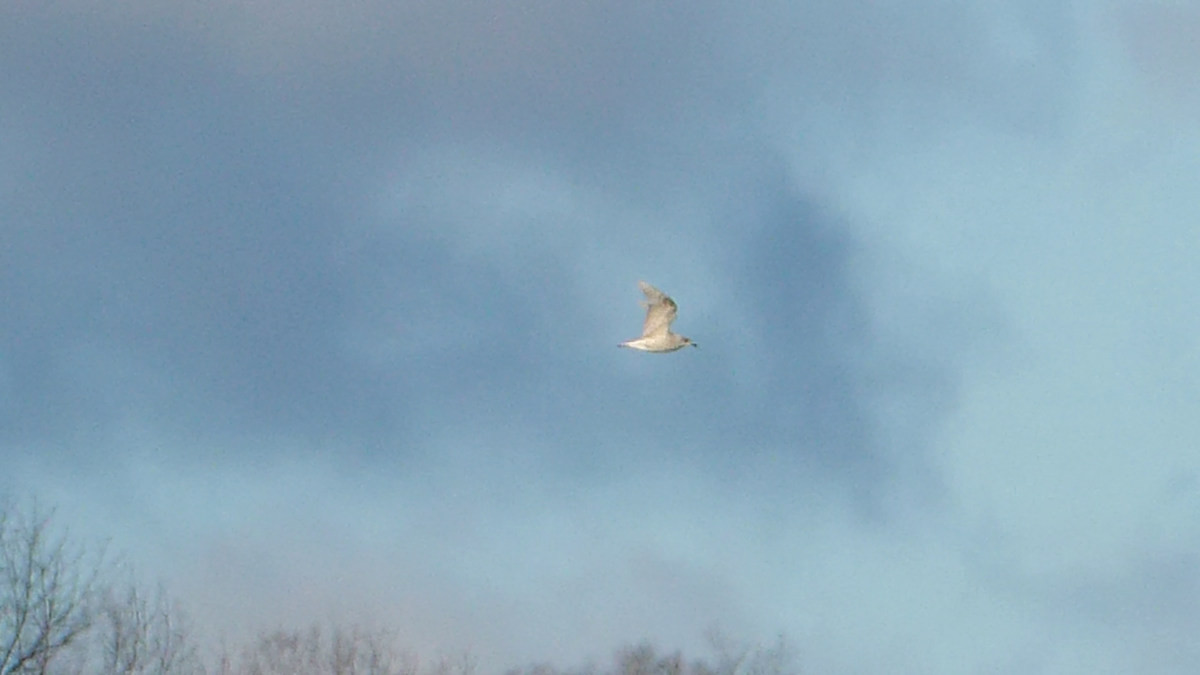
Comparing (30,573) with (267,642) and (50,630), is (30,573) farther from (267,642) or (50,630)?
(267,642)

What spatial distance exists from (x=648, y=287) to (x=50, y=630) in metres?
16.7

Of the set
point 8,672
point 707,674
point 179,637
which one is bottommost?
point 8,672

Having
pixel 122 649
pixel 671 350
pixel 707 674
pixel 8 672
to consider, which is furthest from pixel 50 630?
pixel 707 674

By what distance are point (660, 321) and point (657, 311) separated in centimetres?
19

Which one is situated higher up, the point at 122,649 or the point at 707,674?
the point at 707,674

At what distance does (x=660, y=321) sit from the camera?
21344mm

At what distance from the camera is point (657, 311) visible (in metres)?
21.3

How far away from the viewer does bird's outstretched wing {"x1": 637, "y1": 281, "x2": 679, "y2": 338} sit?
21.3m

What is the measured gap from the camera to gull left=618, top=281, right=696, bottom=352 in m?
21.2

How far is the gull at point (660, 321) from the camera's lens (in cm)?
2123

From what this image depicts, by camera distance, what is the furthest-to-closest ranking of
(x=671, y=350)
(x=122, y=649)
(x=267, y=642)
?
(x=267, y=642), (x=122, y=649), (x=671, y=350)

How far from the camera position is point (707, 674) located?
51.0 metres

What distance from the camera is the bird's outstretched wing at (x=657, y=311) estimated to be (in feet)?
69.8

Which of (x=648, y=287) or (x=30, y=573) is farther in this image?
(x=30, y=573)
